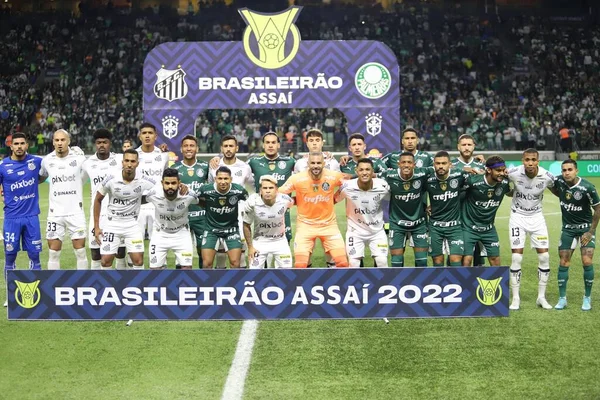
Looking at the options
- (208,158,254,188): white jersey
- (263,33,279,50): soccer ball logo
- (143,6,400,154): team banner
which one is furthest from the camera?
(263,33,279,50): soccer ball logo

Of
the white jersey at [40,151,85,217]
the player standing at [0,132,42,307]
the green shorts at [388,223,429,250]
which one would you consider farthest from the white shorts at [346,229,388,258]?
the player standing at [0,132,42,307]

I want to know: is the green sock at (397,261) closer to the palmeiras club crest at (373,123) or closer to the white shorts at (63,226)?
the white shorts at (63,226)

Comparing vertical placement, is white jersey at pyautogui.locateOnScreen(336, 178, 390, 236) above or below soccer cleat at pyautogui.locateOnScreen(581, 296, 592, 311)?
above

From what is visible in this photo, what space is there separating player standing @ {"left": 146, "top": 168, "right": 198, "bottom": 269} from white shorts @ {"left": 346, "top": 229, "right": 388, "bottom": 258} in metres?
2.08

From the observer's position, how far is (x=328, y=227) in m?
10.8

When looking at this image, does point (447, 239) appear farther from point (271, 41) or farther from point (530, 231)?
point (271, 41)

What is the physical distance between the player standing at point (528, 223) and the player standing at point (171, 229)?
4183 millimetres

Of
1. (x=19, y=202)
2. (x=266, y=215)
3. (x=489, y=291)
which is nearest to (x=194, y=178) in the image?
(x=266, y=215)

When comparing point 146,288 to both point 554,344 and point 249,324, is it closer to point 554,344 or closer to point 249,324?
point 249,324

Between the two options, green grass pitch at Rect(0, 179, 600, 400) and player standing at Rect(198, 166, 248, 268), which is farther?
player standing at Rect(198, 166, 248, 268)

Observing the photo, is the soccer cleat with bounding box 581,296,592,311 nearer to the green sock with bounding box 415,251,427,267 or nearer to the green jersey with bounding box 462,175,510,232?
the green jersey with bounding box 462,175,510,232

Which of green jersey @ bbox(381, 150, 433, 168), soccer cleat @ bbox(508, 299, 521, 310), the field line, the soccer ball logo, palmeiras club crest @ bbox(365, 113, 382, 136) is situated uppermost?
the soccer ball logo

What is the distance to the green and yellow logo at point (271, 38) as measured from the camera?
16.4m

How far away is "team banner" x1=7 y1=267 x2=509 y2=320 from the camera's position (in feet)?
28.4
